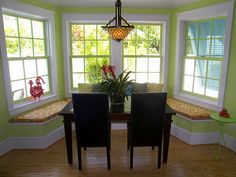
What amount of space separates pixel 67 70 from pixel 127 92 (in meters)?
1.74

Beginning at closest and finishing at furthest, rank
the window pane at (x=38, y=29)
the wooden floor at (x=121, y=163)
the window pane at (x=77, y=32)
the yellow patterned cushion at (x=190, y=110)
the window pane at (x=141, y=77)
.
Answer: the wooden floor at (x=121, y=163) < the yellow patterned cushion at (x=190, y=110) < the window pane at (x=38, y=29) < the window pane at (x=77, y=32) < the window pane at (x=141, y=77)

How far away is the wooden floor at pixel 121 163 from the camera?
7.96ft

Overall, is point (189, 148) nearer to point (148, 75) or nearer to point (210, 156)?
point (210, 156)

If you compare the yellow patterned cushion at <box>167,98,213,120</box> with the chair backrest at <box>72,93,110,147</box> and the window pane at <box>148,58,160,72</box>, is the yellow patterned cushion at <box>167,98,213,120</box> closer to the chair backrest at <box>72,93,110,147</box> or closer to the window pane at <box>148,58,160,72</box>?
the window pane at <box>148,58,160,72</box>

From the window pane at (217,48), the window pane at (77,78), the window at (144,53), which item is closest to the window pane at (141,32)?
the window at (144,53)

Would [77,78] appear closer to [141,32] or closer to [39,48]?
[39,48]

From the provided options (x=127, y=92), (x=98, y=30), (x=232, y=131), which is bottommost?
(x=232, y=131)

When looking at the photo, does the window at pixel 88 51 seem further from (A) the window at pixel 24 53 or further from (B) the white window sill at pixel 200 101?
(B) the white window sill at pixel 200 101

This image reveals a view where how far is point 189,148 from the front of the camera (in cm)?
306

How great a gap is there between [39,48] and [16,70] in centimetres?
67

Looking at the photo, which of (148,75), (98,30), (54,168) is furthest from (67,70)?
(54,168)

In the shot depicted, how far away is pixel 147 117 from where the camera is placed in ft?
7.66

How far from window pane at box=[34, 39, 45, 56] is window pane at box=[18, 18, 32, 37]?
0.65 feet

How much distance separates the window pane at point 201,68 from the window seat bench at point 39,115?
267 centimetres
